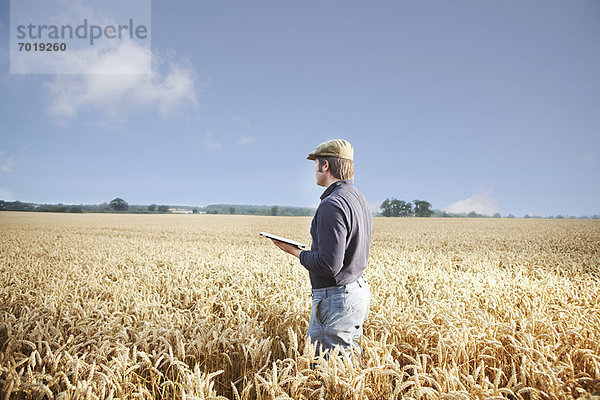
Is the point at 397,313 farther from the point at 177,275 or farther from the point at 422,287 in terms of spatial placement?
the point at 177,275

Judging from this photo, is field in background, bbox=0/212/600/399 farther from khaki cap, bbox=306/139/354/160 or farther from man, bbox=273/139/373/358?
khaki cap, bbox=306/139/354/160

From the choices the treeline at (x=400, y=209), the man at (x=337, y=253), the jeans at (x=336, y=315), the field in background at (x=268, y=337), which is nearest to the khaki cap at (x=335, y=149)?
the man at (x=337, y=253)

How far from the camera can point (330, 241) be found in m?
2.42

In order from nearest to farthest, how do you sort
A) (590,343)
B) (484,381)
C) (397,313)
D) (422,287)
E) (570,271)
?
(484,381) → (590,343) → (397,313) → (422,287) → (570,271)

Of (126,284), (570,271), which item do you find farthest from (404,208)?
(126,284)

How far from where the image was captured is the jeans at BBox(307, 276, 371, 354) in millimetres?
2656

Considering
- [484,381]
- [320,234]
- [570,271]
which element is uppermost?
[320,234]

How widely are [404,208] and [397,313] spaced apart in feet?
288

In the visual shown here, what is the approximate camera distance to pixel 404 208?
87312 mm

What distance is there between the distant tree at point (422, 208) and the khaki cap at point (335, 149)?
9151 centimetres

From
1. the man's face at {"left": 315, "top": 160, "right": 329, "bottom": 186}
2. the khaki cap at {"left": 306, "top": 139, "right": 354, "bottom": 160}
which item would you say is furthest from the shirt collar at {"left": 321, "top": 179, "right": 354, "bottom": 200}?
the khaki cap at {"left": 306, "top": 139, "right": 354, "bottom": 160}

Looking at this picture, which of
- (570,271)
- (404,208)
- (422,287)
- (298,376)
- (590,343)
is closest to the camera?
(298,376)

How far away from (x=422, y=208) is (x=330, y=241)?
96.6 m

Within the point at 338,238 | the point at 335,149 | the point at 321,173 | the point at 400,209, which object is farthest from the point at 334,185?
the point at 400,209
